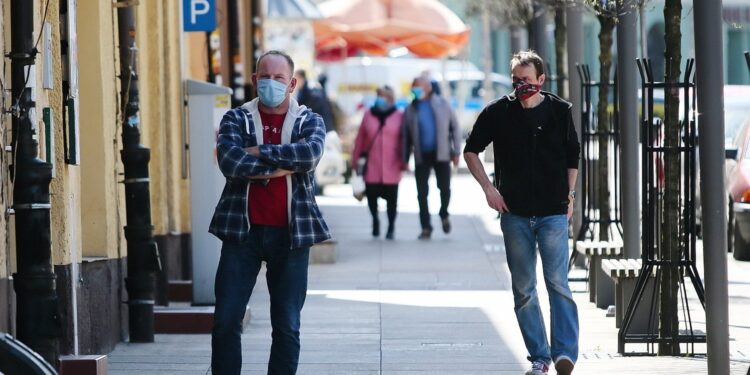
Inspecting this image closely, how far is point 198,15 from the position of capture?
13555mm

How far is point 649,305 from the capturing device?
10195 millimetres

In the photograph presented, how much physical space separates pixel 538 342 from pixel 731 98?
37.8 feet

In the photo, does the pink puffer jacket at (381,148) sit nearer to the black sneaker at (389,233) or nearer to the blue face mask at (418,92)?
the blue face mask at (418,92)

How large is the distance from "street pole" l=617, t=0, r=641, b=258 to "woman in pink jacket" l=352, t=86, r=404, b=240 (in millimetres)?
7507

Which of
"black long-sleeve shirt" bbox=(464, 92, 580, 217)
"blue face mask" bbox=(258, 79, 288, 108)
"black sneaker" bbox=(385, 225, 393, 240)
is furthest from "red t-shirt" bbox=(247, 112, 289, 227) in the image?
"black sneaker" bbox=(385, 225, 393, 240)

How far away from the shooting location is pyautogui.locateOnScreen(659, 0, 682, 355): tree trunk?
32.1ft

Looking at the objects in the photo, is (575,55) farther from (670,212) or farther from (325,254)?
(670,212)

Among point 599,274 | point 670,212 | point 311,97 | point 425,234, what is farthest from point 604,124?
point 311,97

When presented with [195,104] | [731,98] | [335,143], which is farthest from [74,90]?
[335,143]

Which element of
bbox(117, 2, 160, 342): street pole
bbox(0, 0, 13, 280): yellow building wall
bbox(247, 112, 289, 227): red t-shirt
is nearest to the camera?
bbox(247, 112, 289, 227): red t-shirt

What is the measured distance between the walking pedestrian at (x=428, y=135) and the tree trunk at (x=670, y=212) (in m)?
9.58

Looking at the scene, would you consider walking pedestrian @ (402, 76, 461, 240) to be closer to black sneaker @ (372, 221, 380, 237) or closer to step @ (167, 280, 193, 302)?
black sneaker @ (372, 221, 380, 237)

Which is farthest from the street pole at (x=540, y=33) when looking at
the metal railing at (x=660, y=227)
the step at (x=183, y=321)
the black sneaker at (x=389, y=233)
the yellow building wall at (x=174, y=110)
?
the metal railing at (x=660, y=227)

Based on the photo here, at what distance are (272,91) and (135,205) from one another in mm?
3281
